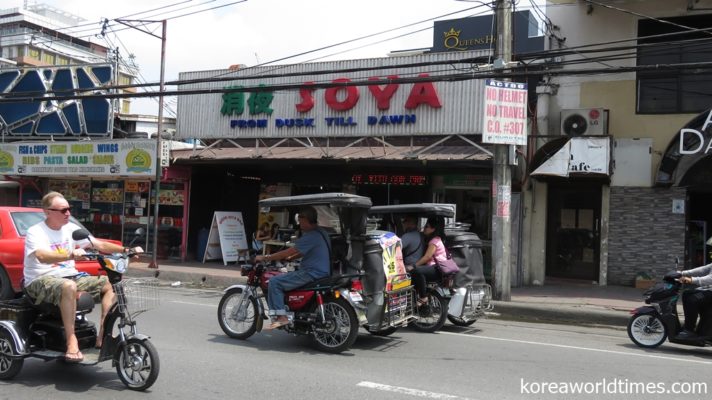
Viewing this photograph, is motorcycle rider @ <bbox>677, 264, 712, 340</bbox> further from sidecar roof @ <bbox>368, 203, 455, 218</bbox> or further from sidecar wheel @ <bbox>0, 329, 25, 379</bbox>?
sidecar wheel @ <bbox>0, 329, 25, 379</bbox>

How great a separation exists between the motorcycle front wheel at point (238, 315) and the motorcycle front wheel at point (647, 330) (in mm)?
5525

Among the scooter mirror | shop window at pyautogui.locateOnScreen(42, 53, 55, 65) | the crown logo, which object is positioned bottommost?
the scooter mirror

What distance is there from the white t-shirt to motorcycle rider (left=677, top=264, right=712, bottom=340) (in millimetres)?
7810

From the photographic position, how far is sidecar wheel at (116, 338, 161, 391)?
5852 millimetres

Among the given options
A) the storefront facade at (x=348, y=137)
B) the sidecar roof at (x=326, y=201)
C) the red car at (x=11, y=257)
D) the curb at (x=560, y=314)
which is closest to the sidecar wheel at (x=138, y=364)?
the sidecar roof at (x=326, y=201)

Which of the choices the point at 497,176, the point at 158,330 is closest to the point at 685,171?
the point at 497,176

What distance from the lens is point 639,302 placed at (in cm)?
1313

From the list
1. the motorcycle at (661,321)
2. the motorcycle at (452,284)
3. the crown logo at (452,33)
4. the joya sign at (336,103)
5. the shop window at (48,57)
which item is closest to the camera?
the motorcycle at (661,321)

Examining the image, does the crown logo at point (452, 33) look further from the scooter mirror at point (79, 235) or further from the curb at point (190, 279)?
the scooter mirror at point (79, 235)

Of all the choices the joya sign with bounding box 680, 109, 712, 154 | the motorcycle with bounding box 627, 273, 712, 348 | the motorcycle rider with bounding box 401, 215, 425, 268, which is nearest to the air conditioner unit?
the joya sign with bounding box 680, 109, 712, 154

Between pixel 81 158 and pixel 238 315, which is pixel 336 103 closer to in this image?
pixel 81 158

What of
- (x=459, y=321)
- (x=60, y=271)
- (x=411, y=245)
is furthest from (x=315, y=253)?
(x=459, y=321)

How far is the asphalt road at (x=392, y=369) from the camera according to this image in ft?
20.0

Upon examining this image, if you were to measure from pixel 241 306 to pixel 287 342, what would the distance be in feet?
2.64
